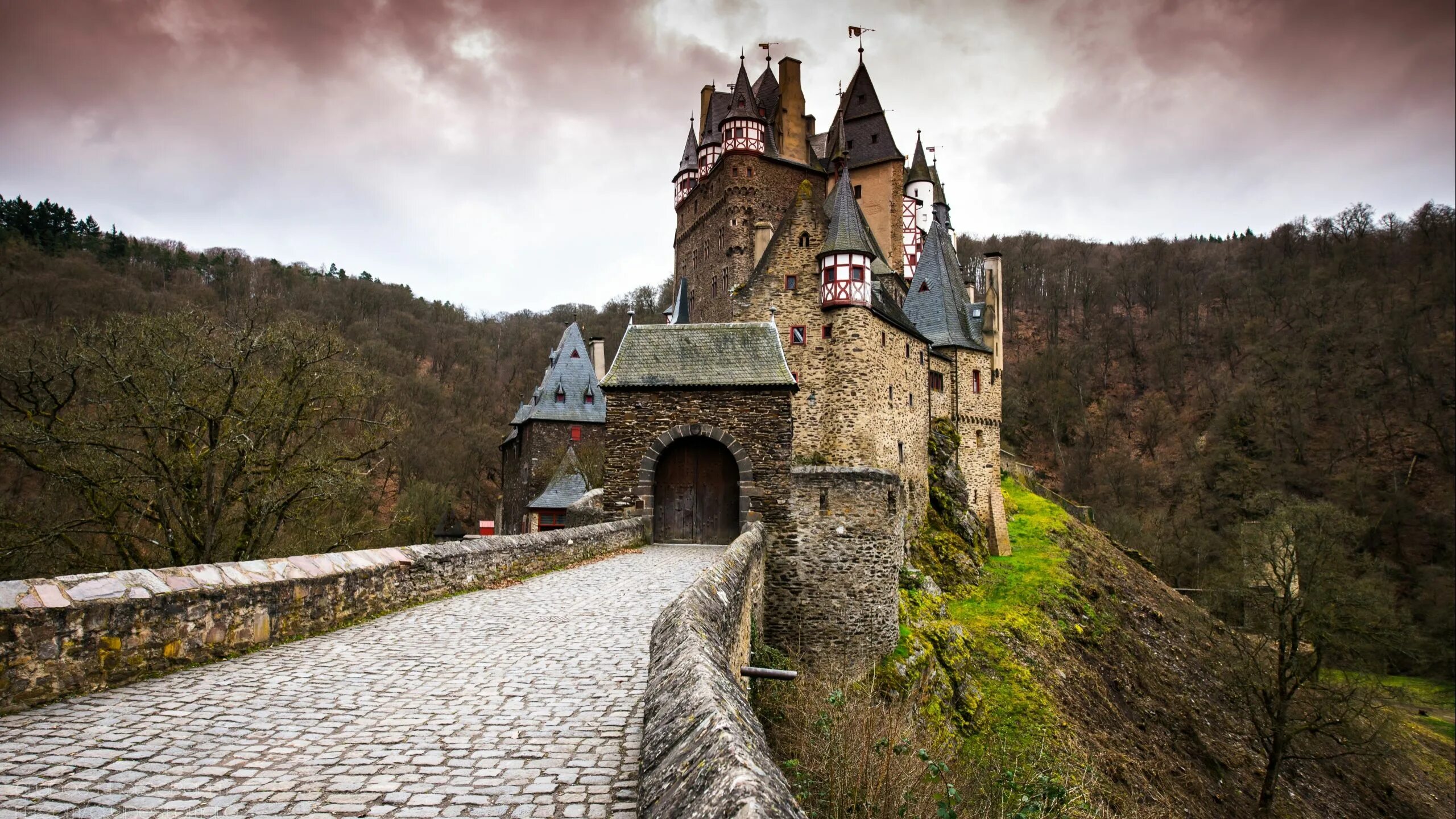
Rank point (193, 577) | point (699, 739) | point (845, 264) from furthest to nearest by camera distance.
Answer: point (845, 264), point (193, 577), point (699, 739)

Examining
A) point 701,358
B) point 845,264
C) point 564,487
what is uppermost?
point 845,264

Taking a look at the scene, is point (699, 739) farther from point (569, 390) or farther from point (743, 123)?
point (569, 390)

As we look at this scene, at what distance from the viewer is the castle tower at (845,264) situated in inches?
917

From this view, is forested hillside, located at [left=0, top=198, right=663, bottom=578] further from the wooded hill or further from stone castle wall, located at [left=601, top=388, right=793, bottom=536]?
stone castle wall, located at [left=601, top=388, right=793, bottom=536]

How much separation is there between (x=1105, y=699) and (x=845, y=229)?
14.7 m

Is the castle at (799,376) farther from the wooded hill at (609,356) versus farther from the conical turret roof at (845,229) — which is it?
the wooded hill at (609,356)

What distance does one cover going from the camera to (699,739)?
10.0ft

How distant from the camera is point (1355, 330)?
2090 inches

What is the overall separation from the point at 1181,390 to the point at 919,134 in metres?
39.1

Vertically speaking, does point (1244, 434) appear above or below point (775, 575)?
above

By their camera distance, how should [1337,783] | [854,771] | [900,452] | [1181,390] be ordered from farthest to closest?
1. [1181,390]
2. [900,452]
3. [1337,783]
4. [854,771]

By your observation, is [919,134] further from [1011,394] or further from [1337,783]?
[1337,783]

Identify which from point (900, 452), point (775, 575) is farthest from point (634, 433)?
point (900, 452)

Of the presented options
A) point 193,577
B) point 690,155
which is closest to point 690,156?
point 690,155
